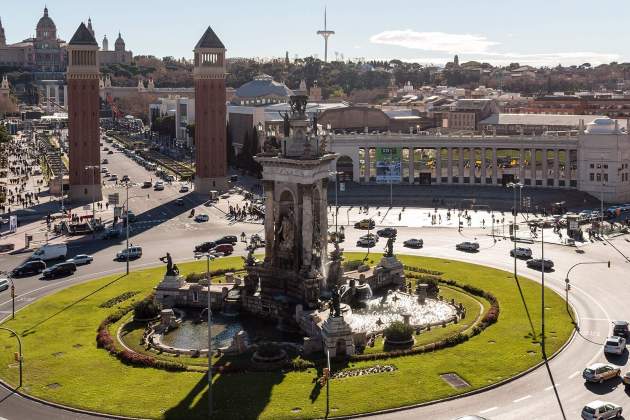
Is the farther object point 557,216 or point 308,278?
point 557,216

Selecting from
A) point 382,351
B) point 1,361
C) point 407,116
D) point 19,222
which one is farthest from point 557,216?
point 407,116

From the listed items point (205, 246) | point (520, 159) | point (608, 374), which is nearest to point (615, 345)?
point (608, 374)

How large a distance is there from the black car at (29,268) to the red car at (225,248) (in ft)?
59.6

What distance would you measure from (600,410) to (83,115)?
107216 mm

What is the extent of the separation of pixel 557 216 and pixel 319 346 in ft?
214

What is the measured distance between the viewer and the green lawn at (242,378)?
4319cm

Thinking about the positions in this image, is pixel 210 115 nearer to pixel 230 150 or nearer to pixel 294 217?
pixel 230 150

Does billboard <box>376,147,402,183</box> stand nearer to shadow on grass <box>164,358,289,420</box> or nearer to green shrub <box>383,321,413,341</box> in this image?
green shrub <box>383,321,413,341</box>

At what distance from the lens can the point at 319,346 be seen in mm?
52469

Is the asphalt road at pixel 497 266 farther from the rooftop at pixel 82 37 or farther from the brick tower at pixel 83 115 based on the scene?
the rooftop at pixel 82 37

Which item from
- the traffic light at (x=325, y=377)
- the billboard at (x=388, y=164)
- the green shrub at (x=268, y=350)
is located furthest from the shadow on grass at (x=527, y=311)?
the billboard at (x=388, y=164)

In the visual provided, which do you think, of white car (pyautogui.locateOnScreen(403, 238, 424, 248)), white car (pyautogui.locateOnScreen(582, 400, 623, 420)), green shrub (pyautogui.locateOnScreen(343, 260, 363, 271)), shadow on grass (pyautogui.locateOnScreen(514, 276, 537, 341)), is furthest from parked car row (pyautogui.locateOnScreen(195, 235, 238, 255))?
white car (pyautogui.locateOnScreen(582, 400, 623, 420))

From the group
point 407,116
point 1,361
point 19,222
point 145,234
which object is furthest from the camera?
point 407,116

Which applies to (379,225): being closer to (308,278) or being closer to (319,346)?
(308,278)
